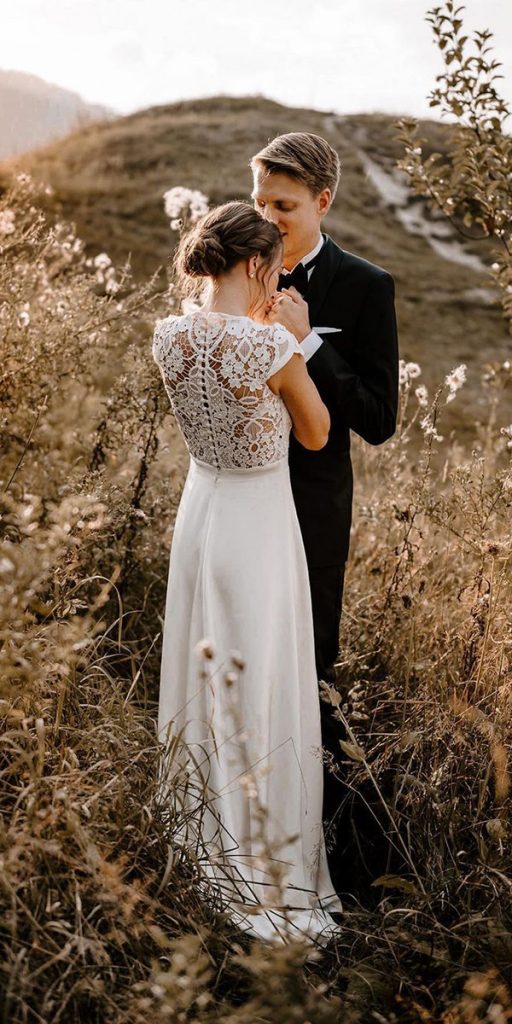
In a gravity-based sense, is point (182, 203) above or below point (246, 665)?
above

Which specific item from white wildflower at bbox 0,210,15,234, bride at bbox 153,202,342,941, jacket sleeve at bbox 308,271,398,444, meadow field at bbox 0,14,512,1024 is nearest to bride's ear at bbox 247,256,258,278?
bride at bbox 153,202,342,941

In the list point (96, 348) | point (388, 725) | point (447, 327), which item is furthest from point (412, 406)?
point (388, 725)

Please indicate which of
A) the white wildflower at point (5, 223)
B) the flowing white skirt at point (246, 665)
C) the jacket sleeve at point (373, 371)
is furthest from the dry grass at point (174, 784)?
the jacket sleeve at point (373, 371)

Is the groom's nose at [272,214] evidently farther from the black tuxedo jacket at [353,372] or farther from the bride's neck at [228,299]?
the bride's neck at [228,299]

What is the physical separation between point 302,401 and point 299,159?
3.21 ft

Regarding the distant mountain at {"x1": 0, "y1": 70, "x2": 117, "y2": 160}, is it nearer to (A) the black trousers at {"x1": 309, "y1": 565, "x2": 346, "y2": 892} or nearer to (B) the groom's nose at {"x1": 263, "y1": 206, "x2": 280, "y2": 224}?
(B) the groom's nose at {"x1": 263, "y1": 206, "x2": 280, "y2": 224}

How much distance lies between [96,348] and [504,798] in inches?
114

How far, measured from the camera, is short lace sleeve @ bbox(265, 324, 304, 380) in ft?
8.50

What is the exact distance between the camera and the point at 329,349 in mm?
2975

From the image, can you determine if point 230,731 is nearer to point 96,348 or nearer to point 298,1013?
point 298,1013

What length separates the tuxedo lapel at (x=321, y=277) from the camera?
3221 mm

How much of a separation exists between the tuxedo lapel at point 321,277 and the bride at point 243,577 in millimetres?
453

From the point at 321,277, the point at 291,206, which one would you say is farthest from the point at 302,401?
the point at 291,206

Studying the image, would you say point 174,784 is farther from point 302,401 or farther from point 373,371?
point 373,371
